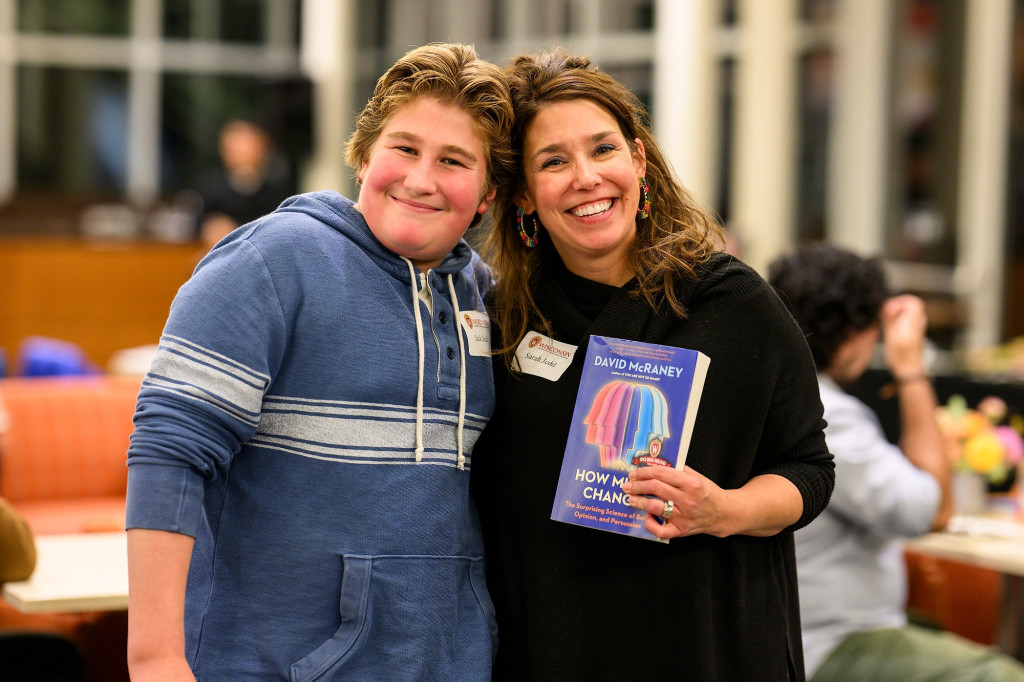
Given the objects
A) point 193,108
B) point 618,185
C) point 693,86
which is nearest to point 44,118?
point 193,108

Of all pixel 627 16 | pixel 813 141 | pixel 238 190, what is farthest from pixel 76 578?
pixel 627 16

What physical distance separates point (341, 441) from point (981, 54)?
6679 millimetres

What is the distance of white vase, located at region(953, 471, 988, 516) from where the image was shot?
3658 millimetres

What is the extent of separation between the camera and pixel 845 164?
8.11 meters

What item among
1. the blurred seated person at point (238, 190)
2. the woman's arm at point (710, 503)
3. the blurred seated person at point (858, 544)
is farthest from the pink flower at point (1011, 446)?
the blurred seated person at point (238, 190)

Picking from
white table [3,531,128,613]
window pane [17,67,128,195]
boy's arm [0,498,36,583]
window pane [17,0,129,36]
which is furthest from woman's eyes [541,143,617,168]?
window pane [17,0,129,36]

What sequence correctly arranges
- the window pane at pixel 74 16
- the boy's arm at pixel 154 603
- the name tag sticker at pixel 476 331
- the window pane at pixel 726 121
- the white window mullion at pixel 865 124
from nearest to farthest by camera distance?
the boy's arm at pixel 154 603 → the name tag sticker at pixel 476 331 → the white window mullion at pixel 865 124 → the window pane at pixel 726 121 → the window pane at pixel 74 16

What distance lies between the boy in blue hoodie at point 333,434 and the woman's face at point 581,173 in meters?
0.10

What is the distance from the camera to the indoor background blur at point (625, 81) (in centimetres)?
717

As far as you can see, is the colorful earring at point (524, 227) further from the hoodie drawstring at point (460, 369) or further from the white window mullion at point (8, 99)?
the white window mullion at point (8, 99)

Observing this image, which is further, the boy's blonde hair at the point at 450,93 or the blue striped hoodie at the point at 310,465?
the boy's blonde hair at the point at 450,93

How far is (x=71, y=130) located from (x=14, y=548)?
10156 mm

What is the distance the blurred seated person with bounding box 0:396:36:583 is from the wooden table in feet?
Result: 7.69

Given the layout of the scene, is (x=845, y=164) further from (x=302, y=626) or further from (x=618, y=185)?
(x=302, y=626)
